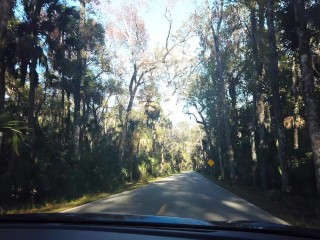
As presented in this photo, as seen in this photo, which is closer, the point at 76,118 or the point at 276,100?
the point at 276,100

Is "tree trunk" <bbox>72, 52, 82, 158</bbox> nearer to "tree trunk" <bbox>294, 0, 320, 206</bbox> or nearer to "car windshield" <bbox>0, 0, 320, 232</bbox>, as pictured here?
"car windshield" <bbox>0, 0, 320, 232</bbox>

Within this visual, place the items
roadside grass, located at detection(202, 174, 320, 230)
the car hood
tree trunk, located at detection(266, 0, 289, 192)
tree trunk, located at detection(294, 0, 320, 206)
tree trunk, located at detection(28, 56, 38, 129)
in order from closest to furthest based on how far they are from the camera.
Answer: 1. the car hood
2. roadside grass, located at detection(202, 174, 320, 230)
3. tree trunk, located at detection(294, 0, 320, 206)
4. tree trunk, located at detection(266, 0, 289, 192)
5. tree trunk, located at detection(28, 56, 38, 129)

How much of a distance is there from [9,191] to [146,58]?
21121 mm

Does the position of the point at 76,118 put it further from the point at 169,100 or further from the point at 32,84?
the point at 169,100

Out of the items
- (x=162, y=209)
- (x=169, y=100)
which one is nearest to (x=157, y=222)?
(x=162, y=209)

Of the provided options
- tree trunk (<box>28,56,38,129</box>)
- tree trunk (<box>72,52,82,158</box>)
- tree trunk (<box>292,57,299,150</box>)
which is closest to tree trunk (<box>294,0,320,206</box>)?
tree trunk (<box>292,57,299,150</box>)

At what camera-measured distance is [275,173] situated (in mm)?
26484

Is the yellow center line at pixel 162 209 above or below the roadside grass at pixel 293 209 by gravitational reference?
above

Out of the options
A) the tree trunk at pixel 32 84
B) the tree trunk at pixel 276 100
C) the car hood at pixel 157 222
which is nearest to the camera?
the car hood at pixel 157 222

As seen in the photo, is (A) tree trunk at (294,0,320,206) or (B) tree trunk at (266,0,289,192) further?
(B) tree trunk at (266,0,289,192)

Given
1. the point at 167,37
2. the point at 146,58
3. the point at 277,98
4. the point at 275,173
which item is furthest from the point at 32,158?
the point at 167,37

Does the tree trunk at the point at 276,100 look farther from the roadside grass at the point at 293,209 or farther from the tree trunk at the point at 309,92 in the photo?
the tree trunk at the point at 309,92

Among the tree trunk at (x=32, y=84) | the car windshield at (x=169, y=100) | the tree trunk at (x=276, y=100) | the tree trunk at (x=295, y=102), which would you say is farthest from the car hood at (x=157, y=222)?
the tree trunk at (x=295, y=102)

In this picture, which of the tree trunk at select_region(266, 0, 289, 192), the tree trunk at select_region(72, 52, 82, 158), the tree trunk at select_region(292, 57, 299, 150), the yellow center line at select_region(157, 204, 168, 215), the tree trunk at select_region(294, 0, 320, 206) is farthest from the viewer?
the tree trunk at select_region(72, 52, 82, 158)
